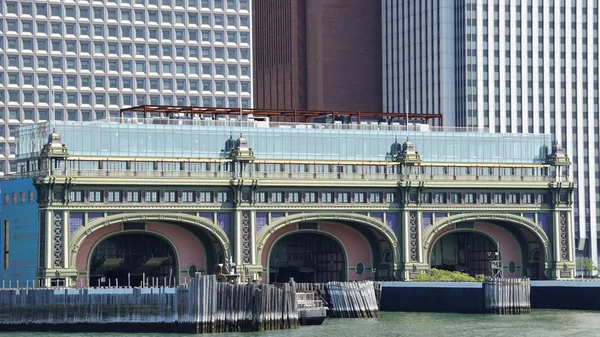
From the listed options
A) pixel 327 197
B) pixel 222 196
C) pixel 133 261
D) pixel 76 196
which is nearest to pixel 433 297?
pixel 327 197

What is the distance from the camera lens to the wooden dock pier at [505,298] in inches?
6442

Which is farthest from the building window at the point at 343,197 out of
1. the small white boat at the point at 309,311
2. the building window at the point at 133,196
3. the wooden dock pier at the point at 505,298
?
the small white boat at the point at 309,311

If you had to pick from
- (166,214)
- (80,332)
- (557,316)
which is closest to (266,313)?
(80,332)

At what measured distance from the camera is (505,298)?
164 m

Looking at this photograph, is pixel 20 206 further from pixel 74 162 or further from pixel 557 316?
pixel 557 316

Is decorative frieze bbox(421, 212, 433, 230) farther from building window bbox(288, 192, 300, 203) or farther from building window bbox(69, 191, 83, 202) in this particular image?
building window bbox(69, 191, 83, 202)

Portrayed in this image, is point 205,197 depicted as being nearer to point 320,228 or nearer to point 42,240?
point 320,228

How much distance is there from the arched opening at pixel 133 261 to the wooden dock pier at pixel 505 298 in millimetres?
42459

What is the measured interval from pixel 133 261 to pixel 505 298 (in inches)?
1947

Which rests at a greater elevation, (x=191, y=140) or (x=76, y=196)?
(x=191, y=140)

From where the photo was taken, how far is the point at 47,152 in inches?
7126

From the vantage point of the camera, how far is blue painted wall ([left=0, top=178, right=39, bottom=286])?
602 feet

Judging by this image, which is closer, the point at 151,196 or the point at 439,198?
the point at 151,196

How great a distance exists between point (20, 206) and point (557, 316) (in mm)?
64095
